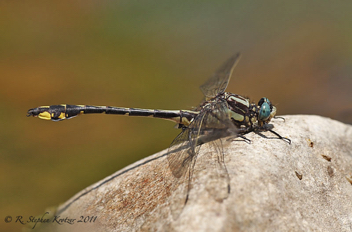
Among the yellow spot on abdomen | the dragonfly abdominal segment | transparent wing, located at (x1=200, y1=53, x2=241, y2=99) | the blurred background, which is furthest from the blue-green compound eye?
the blurred background

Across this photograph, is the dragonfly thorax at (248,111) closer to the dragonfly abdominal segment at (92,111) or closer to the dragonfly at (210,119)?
the dragonfly at (210,119)

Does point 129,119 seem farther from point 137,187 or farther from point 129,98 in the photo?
point 137,187

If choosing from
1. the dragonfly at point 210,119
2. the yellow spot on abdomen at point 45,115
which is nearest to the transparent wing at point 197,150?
the dragonfly at point 210,119

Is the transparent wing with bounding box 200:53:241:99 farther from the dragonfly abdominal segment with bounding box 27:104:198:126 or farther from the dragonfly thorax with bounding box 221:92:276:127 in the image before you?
the dragonfly abdominal segment with bounding box 27:104:198:126

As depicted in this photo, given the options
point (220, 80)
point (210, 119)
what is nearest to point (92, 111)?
point (210, 119)

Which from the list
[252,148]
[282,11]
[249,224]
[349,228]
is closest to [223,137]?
[252,148]
